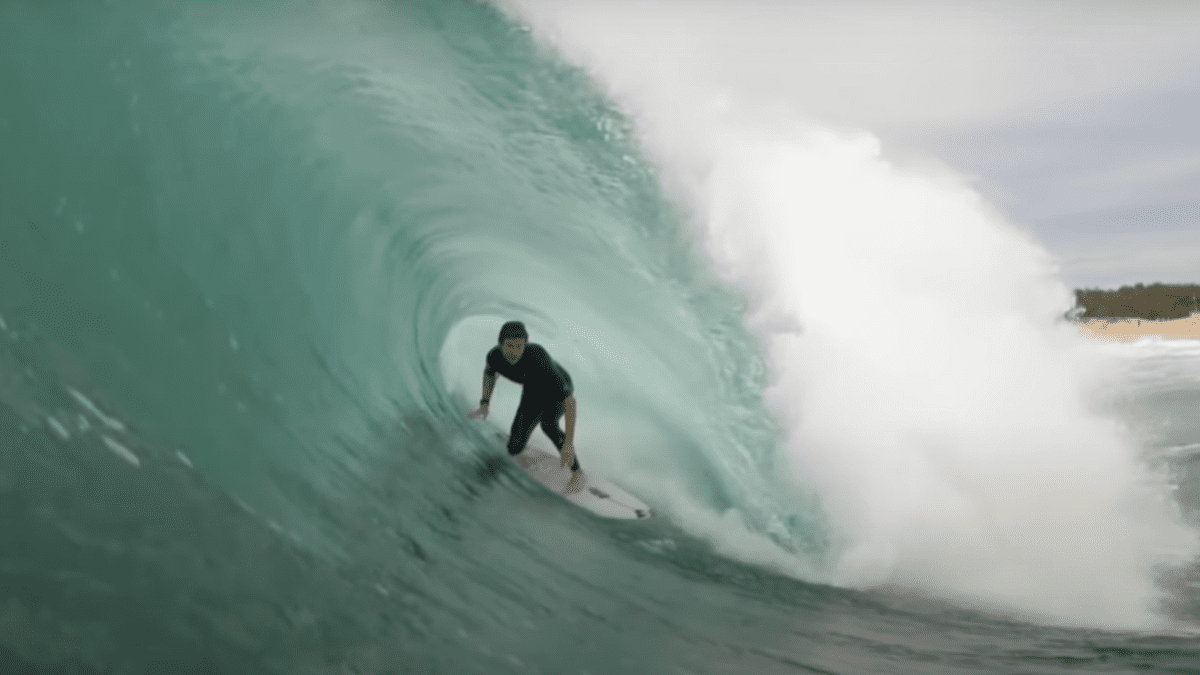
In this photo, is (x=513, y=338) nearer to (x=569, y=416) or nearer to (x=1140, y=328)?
(x=569, y=416)

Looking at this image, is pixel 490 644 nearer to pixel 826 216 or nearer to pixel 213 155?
pixel 213 155

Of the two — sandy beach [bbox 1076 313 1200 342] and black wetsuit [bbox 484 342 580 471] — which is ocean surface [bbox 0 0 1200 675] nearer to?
black wetsuit [bbox 484 342 580 471]

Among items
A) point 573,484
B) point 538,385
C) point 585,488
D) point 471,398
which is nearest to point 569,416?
point 538,385

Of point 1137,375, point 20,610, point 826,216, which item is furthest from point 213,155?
point 1137,375

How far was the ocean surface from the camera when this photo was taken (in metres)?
2.52

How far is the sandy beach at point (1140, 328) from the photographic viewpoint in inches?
1508

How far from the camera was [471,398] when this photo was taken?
862 centimetres

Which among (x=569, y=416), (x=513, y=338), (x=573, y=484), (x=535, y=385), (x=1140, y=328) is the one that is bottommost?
(x=573, y=484)

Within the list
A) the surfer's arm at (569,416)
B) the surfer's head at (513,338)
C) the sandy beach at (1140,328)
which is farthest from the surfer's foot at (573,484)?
the sandy beach at (1140,328)

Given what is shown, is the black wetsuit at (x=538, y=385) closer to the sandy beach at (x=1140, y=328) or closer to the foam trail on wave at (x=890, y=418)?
the foam trail on wave at (x=890, y=418)

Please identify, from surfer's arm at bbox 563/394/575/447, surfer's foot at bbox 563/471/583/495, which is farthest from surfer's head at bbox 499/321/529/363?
surfer's foot at bbox 563/471/583/495

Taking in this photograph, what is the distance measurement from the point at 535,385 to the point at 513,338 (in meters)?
0.55

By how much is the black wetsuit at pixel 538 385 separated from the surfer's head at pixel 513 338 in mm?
96

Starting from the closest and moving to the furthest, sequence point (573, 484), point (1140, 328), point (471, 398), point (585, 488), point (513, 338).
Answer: point (513, 338) < point (573, 484) < point (585, 488) < point (471, 398) < point (1140, 328)
